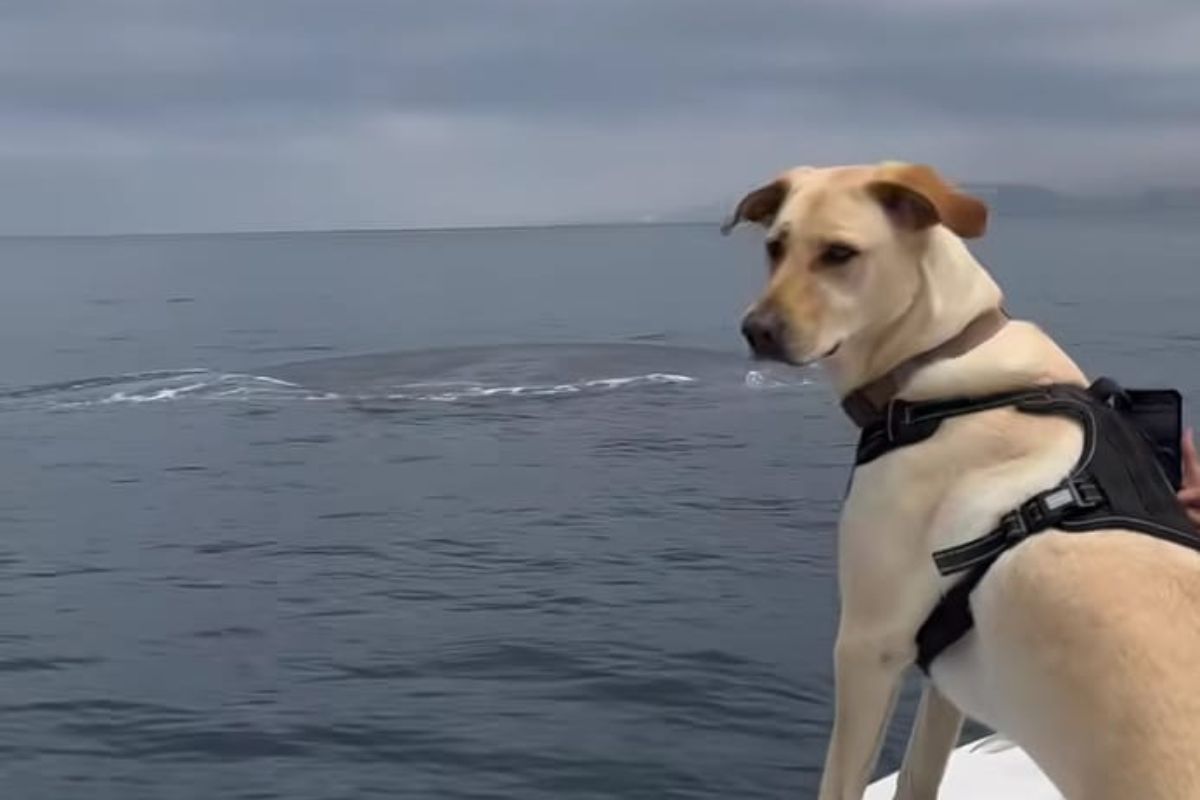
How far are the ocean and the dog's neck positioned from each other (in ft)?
0.97

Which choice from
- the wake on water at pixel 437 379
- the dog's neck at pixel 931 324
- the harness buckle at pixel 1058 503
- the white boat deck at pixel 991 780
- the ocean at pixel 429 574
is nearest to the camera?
the harness buckle at pixel 1058 503

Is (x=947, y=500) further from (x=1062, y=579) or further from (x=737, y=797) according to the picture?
(x=737, y=797)

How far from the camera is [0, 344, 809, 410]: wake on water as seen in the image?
32625 millimetres

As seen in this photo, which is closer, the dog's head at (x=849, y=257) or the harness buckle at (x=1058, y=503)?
the harness buckle at (x=1058, y=503)

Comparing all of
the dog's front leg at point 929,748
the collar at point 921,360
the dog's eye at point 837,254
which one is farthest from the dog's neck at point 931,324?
the dog's front leg at point 929,748

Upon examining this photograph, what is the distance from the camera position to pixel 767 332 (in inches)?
189

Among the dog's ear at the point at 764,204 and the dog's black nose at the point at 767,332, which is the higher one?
the dog's ear at the point at 764,204

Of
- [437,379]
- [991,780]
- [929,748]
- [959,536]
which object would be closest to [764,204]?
[959,536]

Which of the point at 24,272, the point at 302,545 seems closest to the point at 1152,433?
the point at 302,545

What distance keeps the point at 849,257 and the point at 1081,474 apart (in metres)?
0.86

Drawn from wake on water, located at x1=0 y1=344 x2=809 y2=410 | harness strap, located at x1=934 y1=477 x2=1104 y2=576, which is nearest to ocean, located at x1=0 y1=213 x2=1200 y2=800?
wake on water, located at x1=0 y1=344 x2=809 y2=410

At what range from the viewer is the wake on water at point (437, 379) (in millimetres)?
32625

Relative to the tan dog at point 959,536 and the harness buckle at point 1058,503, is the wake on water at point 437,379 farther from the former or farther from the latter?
the harness buckle at point 1058,503

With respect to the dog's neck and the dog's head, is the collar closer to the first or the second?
the dog's neck
